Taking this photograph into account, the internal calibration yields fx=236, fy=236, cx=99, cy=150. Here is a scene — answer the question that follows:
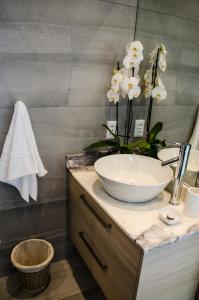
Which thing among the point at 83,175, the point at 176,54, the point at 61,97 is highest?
the point at 176,54

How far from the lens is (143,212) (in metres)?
1.07

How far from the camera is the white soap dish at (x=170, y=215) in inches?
39.2

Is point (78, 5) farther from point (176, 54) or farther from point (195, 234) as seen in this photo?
point (195, 234)

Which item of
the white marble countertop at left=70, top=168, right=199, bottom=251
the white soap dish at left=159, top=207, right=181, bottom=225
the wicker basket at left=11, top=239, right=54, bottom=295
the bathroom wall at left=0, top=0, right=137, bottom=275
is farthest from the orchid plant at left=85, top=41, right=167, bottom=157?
the wicker basket at left=11, top=239, right=54, bottom=295

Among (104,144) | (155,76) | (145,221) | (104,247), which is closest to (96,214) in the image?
(104,247)

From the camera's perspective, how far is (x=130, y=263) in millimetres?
958

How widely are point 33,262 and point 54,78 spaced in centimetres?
121

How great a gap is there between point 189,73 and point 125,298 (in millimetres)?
1151

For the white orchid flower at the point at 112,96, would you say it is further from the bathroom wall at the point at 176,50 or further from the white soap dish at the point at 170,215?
the white soap dish at the point at 170,215

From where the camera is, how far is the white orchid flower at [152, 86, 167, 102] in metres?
1.37

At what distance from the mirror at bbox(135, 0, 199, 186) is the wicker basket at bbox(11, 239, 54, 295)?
99 centimetres

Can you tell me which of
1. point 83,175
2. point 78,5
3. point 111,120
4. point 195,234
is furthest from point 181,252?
point 78,5

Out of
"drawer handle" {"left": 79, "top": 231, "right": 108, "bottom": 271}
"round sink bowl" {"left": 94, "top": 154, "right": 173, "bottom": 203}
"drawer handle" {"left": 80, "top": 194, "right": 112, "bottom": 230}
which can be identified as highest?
"round sink bowl" {"left": 94, "top": 154, "right": 173, "bottom": 203}

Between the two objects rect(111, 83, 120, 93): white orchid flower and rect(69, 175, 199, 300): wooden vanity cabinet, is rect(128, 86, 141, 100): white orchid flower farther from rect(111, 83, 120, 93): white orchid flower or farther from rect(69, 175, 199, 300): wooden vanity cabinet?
rect(69, 175, 199, 300): wooden vanity cabinet
